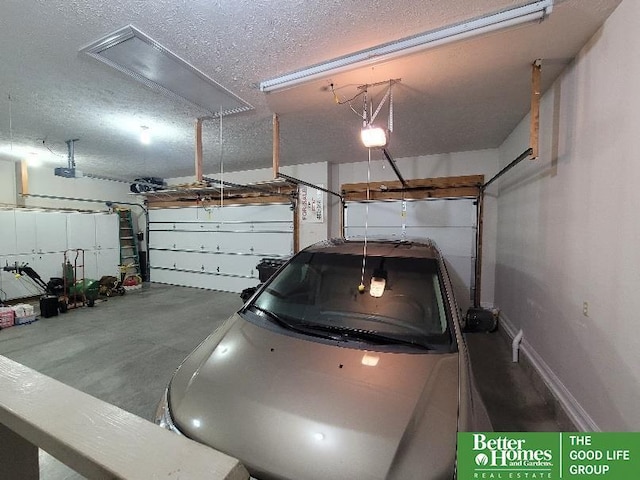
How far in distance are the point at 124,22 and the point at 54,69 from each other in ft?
3.80

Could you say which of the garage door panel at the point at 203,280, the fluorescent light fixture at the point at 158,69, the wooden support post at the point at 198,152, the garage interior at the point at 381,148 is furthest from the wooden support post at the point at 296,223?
the fluorescent light fixture at the point at 158,69

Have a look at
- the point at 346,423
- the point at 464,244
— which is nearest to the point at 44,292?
the point at 346,423

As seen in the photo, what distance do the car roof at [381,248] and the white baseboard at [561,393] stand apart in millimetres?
1456

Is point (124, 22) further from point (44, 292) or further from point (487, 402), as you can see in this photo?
point (44, 292)

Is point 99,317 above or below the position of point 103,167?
below

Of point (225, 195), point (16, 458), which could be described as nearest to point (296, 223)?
point (225, 195)

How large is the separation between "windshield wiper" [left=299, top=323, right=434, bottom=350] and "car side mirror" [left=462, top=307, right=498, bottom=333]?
47 centimetres

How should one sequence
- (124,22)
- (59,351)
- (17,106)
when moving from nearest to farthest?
(124,22)
(17,106)
(59,351)

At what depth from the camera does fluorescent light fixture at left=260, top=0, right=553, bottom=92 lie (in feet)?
5.39

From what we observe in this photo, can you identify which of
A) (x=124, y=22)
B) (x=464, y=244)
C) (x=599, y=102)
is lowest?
(x=464, y=244)

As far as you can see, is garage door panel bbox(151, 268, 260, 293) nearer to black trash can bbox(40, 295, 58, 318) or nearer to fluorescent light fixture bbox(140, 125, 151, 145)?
black trash can bbox(40, 295, 58, 318)

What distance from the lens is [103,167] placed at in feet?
20.1

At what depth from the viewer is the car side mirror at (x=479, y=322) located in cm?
173

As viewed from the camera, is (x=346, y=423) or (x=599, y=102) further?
(x=599, y=102)
